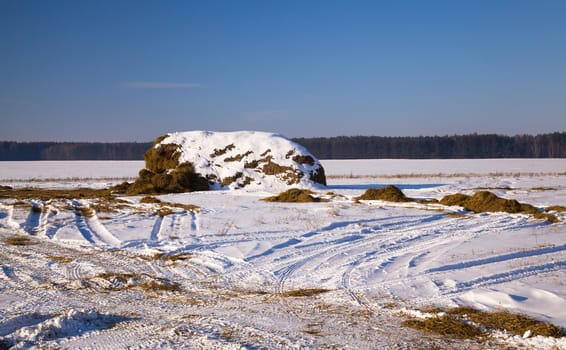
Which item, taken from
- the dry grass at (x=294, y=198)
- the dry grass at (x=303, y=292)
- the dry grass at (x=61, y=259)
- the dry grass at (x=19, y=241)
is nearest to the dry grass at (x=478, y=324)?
the dry grass at (x=303, y=292)

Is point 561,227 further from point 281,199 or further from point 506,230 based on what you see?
point 281,199

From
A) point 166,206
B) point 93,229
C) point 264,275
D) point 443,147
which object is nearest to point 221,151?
point 166,206

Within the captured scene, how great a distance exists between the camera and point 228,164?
23531mm

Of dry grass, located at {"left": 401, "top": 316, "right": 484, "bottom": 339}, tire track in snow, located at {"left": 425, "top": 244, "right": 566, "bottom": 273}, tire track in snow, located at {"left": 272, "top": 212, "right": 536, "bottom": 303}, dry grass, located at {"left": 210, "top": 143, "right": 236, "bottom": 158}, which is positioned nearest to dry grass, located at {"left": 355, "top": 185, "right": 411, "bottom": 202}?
tire track in snow, located at {"left": 272, "top": 212, "right": 536, "bottom": 303}

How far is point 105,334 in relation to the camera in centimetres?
550

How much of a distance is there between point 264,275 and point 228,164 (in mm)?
15423

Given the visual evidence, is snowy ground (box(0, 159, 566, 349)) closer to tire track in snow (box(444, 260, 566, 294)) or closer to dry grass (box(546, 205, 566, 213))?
tire track in snow (box(444, 260, 566, 294))

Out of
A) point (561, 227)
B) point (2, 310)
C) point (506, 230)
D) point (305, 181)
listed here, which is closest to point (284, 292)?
point (2, 310)

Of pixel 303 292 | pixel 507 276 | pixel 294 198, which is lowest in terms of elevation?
pixel 303 292

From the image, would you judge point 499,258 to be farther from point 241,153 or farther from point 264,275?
point 241,153

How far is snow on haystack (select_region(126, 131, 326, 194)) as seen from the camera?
22.5 meters

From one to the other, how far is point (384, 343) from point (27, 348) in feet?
11.1

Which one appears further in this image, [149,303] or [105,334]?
[149,303]

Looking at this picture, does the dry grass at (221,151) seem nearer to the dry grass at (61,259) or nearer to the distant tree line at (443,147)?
the dry grass at (61,259)
